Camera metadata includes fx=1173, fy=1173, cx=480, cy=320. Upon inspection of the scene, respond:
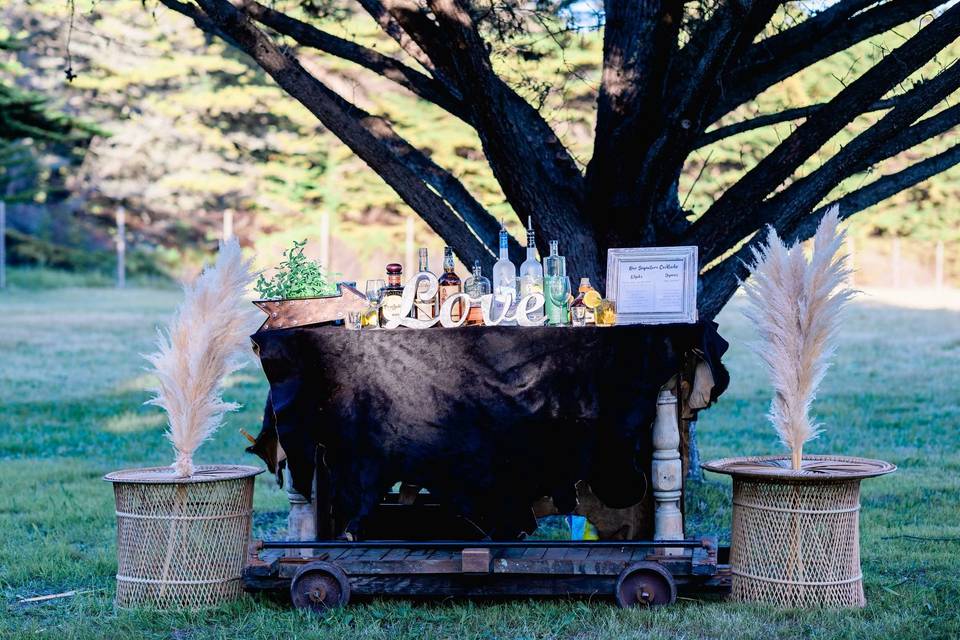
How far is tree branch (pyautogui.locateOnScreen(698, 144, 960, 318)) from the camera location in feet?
18.3

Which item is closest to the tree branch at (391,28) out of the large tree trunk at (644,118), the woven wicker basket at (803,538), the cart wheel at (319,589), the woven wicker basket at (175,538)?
the large tree trunk at (644,118)

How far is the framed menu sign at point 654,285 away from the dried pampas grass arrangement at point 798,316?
9.1 inches

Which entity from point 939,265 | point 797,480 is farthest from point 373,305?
point 939,265

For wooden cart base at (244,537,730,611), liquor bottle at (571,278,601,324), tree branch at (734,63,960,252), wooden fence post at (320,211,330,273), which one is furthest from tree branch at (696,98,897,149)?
wooden fence post at (320,211,330,273)

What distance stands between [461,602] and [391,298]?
112cm

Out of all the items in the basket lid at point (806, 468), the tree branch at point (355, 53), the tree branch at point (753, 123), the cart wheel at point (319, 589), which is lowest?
the cart wheel at point (319, 589)

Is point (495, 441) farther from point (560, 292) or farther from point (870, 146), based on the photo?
point (870, 146)

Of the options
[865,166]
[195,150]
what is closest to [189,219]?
[195,150]

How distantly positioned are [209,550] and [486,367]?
1181 mm

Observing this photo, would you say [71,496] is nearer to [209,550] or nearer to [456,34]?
[209,550]

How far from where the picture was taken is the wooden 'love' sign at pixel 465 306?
4164mm

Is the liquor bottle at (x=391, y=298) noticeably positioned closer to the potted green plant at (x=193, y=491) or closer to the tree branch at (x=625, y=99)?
the potted green plant at (x=193, y=491)

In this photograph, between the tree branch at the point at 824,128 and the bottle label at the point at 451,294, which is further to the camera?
the tree branch at the point at 824,128

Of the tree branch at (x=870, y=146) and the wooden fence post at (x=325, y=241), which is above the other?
the wooden fence post at (x=325, y=241)
